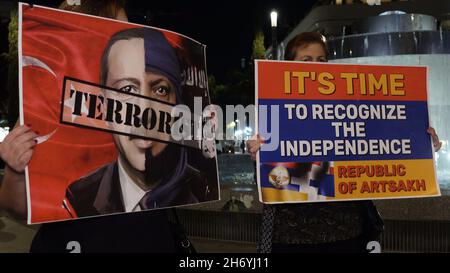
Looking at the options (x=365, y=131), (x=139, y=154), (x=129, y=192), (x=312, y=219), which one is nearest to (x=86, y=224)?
(x=129, y=192)

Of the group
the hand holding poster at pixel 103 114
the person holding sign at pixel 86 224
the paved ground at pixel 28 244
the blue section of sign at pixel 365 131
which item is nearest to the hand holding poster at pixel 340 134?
the blue section of sign at pixel 365 131

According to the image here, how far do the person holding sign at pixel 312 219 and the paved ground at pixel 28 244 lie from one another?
3.54m

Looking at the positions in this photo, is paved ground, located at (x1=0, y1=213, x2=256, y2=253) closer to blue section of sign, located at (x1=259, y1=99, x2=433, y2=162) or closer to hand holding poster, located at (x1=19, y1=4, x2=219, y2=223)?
blue section of sign, located at (x1=259, y1=99, x2=433, y2=162)

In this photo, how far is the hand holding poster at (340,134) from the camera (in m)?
2.65

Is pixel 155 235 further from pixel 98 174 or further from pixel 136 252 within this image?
pixel 98 174

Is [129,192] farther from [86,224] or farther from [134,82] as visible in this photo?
[134,82]

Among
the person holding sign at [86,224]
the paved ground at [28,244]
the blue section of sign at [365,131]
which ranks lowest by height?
the person holding sign at [86,224]

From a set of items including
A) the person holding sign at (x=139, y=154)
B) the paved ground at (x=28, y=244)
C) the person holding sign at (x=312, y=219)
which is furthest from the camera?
the paved ground at (x=28, y=244)

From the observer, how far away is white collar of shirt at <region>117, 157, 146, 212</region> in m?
2.16

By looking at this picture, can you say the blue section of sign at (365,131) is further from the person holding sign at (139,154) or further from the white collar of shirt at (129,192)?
the white collar of shirt at (129,192)

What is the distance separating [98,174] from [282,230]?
0.91 m

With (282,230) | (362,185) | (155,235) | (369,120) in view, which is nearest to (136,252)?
(155,235)

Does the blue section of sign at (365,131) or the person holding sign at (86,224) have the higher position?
the blue section of sign at (365,131)

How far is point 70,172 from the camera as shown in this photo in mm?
2012
